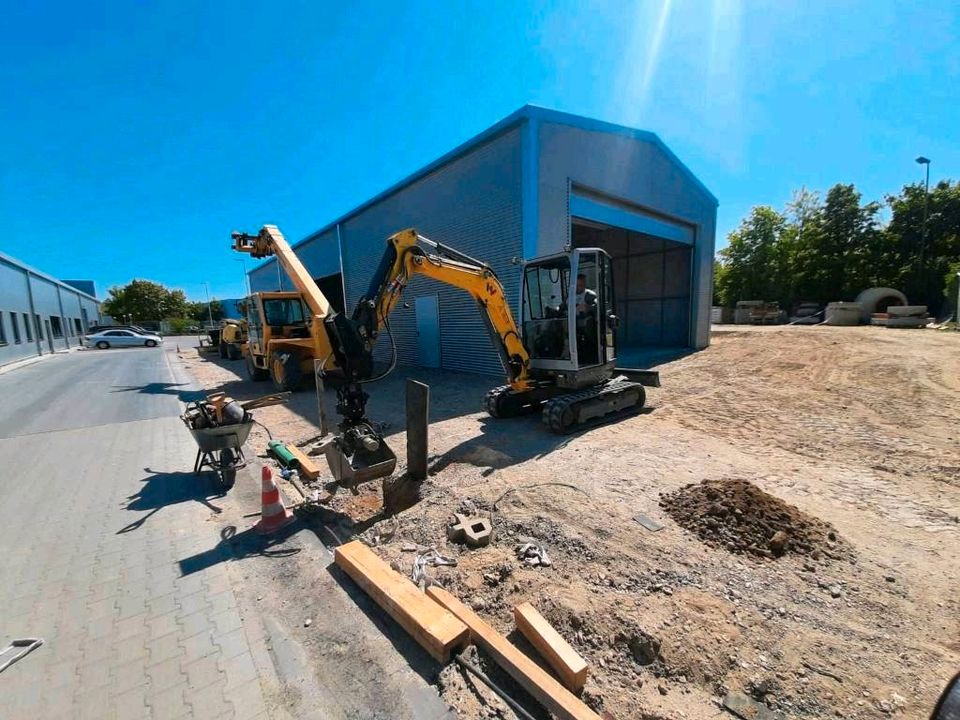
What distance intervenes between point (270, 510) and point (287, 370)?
7468 mm

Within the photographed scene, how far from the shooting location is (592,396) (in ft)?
22.3

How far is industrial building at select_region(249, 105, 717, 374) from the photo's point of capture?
9914 millimetres

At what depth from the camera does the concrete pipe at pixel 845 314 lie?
876 inches

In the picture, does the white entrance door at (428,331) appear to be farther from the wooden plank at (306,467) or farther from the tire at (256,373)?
the wooden plank at (306,467)

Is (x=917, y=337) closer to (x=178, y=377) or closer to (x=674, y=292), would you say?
(x=674, y=292)

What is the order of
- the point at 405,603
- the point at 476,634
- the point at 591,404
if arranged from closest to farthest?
the point at 476,634
the point at 405,603
the point at 591,404

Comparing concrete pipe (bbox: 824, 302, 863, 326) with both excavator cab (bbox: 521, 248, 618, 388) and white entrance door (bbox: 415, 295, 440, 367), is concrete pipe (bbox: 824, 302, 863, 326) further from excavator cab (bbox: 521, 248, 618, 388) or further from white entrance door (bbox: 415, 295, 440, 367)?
white entrance door (bbox: 415, 295, 440, 367)

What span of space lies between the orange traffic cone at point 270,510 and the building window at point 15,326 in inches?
1111

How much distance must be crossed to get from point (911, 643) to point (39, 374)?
24.5 meters

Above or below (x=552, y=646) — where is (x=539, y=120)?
above

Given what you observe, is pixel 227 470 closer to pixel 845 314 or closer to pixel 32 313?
pixel 845 314

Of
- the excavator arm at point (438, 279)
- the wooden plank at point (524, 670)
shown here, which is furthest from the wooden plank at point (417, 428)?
the wooden plank at point (524, 670)

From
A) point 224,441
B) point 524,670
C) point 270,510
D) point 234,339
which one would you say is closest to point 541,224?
point 224,441

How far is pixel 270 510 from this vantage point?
3.81 m
